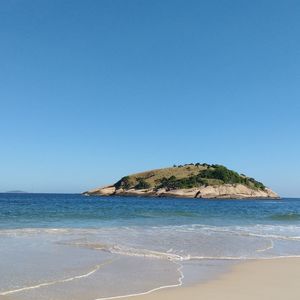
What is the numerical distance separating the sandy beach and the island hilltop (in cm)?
13607

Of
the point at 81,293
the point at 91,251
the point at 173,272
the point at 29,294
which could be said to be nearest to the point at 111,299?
the point at 81,293

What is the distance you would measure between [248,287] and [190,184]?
145581mm

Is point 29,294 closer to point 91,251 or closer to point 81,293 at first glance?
point 81,293

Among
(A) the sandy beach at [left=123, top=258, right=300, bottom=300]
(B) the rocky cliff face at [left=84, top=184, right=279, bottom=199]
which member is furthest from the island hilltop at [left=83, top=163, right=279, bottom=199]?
(A) the sandy beach at [left=123, top=258, right=300, bottom=300]

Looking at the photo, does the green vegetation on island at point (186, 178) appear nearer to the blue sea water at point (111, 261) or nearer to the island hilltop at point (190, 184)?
the island hilltop at point (190, 184)

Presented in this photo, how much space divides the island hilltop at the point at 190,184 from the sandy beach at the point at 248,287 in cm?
13607

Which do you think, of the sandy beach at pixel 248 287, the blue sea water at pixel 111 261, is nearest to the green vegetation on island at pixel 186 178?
the blue sea water at pixel 111 261

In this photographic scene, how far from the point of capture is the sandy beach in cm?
938

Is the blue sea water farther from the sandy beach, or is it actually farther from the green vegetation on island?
the green vegetation on island

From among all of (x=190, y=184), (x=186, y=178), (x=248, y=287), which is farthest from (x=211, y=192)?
(x=248, y=287)

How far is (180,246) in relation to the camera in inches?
733

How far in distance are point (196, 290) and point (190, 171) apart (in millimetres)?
165351

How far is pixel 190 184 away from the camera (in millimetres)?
155250

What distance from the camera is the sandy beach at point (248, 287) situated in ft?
30.8
